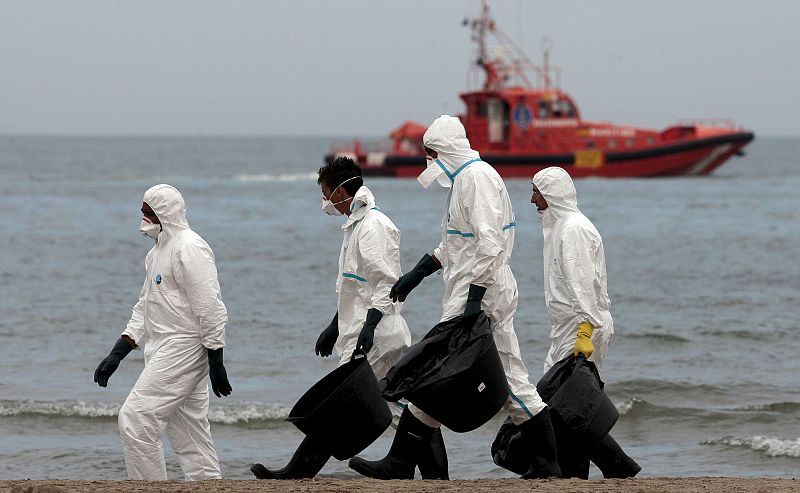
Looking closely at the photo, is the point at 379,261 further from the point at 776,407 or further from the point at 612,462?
the point at 776,407

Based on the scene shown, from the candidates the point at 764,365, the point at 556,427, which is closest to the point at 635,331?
the point at 764,365

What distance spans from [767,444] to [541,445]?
3440mm

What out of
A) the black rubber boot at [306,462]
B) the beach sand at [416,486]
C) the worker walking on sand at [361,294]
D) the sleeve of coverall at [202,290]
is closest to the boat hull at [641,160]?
the worker walking on sand at [361,294]

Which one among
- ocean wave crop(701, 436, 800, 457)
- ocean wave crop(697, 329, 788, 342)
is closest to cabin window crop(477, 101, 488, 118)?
ocean wave crop(697, 329, 788, 342)

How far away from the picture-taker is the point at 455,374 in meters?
5.41

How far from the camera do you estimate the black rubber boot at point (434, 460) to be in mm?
5816

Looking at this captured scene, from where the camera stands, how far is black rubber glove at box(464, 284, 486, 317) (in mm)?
5383

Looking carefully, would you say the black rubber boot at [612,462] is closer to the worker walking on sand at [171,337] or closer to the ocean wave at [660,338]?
the worker walking on sand at [171,337]

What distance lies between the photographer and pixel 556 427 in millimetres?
5738

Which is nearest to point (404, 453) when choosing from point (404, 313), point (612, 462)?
point (612, 462)

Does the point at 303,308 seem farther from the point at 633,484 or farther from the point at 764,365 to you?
the point at 633,484

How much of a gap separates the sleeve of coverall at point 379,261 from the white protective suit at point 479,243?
26 cm

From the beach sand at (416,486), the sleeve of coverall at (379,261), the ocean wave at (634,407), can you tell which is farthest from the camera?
the ocean wave at (634,407)

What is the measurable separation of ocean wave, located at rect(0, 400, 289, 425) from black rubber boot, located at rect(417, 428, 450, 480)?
377 cm
